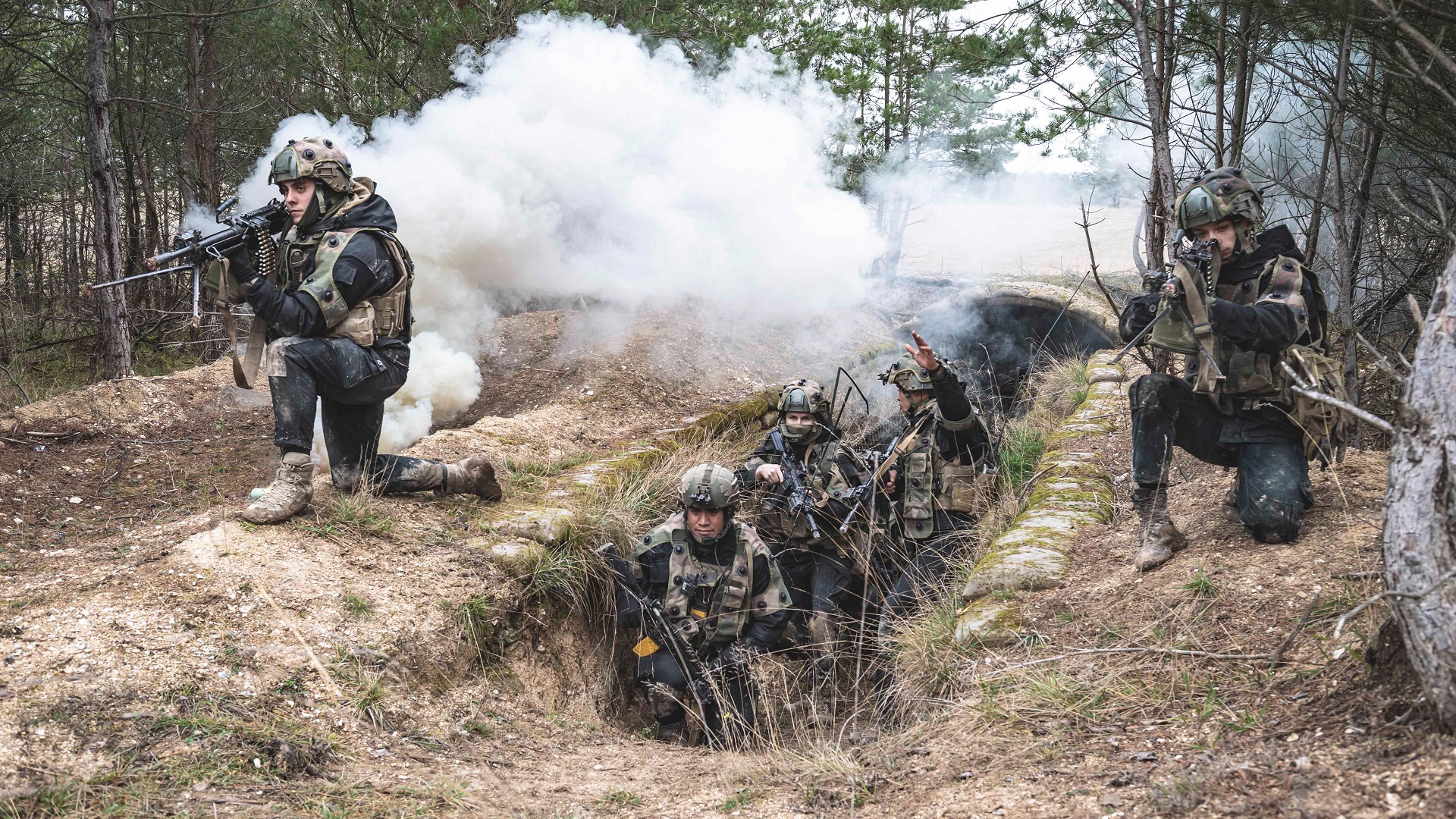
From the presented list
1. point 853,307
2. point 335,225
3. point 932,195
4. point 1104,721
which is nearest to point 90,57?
point 335,225

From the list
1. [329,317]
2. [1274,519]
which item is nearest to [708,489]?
[329,317]

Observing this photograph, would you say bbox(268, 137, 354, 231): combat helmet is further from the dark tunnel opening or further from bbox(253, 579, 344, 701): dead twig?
the dark tunnel opening

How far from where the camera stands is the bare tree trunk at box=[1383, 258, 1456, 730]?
2176 mm

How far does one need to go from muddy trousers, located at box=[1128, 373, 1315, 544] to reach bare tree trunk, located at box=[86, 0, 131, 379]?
7506mm

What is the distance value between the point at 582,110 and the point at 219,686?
688 centimetres

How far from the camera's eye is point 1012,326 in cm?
1144

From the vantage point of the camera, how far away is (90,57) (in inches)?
293

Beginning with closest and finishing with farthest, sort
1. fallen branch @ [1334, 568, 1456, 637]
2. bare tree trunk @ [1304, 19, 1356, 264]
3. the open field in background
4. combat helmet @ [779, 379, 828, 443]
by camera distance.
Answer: fallen branch @ [1334, 568, 1456, 637]
bare tree trunk @ [1304, 19, 1356, 264]
combat helmet @ [779, 379, 828, 443]
the open field in background

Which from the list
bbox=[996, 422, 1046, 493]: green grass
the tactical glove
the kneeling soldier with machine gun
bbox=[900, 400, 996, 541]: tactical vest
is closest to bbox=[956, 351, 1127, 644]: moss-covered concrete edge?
bbox=[996, 422, 1046, 493]: green grass

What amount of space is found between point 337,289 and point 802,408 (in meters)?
3.07

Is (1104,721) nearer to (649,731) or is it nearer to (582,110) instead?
(649,731)

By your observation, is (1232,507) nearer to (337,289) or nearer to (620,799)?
(620,799)

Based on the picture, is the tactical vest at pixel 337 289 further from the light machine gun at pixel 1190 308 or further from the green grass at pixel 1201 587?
the green grass at pixel 1201 587

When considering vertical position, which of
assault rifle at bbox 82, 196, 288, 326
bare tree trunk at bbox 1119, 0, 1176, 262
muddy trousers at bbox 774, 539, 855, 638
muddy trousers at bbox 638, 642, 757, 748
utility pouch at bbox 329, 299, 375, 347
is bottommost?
muddy trousers at bbox 638, 642, 757, 748
